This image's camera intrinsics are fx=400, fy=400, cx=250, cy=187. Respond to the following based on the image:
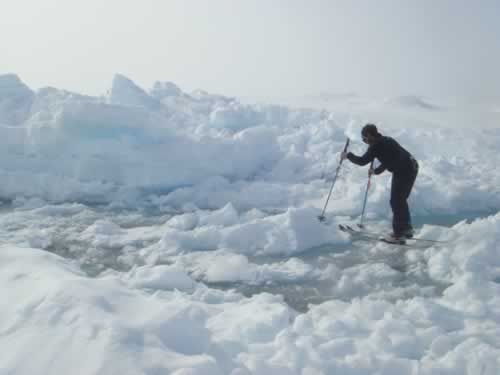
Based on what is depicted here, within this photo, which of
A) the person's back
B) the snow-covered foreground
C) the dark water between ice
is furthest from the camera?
the person's back

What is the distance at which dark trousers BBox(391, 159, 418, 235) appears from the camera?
4441mm

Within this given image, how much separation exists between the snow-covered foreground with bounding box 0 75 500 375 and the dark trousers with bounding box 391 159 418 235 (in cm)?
31

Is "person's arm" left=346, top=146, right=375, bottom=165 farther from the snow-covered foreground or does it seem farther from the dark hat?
the snow-covered foreground

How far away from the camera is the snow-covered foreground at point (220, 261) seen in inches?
87.7

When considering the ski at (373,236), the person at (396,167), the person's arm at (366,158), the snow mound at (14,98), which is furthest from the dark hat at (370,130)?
the snow mound at (14,98)

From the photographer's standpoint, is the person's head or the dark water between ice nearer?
the dark water between ice

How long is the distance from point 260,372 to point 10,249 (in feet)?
8.50

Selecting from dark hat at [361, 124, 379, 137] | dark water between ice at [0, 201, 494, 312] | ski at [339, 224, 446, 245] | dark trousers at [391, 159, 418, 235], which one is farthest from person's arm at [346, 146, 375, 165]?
dark water between ice at [0, 201, 494, 312]

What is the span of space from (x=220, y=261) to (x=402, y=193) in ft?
7.11

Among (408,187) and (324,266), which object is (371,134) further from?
(324,266)

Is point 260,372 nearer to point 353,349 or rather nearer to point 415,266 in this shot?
point 353,349

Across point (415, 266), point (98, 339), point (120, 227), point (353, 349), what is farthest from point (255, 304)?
point (120, 227)

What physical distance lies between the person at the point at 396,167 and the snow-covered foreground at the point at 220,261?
11.2 inches

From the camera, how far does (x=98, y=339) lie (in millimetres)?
2027
